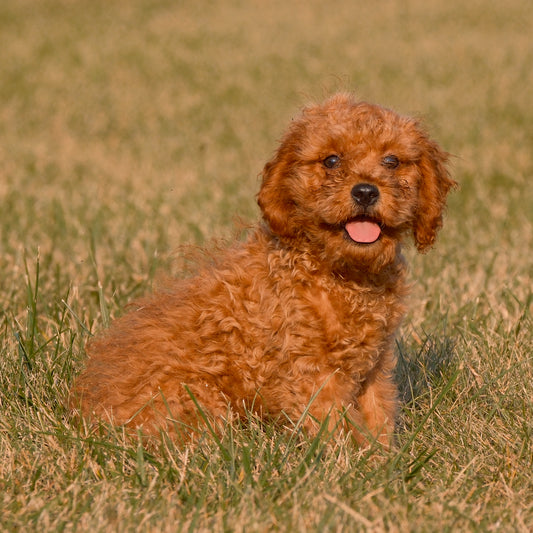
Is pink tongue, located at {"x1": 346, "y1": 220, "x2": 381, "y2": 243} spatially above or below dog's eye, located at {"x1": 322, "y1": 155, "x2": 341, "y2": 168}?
below

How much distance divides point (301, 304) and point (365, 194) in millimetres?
556

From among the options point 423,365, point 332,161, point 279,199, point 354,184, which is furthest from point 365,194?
point 423,365

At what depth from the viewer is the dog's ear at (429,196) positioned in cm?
410

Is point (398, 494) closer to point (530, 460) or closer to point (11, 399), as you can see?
point (530, 460)

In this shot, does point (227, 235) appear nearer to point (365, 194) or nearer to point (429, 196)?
point (429, 196)

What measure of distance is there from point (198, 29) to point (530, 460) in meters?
17.5

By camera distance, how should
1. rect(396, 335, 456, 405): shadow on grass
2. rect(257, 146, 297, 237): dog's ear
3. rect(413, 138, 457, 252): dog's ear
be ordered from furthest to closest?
rect(396, 335, 456, 405): shadow on grass → rect(413, 138, 457, 252): dog's ear → rect(257, 146, 297, 237): dog's ear

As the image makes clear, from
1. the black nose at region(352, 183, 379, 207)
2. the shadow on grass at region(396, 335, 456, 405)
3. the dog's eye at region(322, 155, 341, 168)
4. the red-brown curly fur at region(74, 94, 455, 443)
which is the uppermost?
the dog's eye at region(322, 155, 341, 168)

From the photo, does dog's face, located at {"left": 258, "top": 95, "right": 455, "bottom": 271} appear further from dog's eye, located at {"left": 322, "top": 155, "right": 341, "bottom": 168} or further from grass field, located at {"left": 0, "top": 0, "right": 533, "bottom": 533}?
grass field, located at {"left": 0, "top": 0, "right": 533, "bottom": 533}

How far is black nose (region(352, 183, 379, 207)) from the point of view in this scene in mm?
3697

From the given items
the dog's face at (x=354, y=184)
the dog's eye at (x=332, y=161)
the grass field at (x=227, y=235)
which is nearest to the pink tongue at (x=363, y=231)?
the dog's face at (x=354, y=184)

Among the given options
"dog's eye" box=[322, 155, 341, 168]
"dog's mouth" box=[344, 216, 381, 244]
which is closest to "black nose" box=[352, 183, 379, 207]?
"dog's mouth" box=[344, 216, 381, 244]

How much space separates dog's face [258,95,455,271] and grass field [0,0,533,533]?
2.01 ft

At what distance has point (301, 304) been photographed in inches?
153
